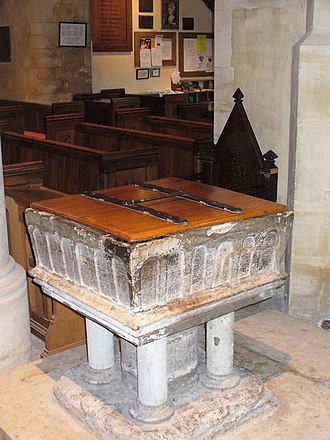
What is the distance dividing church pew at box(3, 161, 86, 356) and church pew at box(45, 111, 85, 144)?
113 inches

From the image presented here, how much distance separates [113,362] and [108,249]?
688 mm

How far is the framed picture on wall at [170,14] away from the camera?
36.3 feet

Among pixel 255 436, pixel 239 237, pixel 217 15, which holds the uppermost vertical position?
pixel 217 15

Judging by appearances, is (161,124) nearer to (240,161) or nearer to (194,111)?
(194,111)

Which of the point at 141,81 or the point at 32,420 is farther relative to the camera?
the point at 141,81

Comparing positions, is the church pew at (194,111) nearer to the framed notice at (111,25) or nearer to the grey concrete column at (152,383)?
the framed notice at (111,25)

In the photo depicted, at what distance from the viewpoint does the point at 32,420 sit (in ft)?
7.40

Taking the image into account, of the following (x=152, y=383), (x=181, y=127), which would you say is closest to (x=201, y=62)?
(x=181, y=127)

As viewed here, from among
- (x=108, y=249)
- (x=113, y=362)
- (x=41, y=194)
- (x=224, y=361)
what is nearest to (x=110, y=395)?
(x=113, y=362)

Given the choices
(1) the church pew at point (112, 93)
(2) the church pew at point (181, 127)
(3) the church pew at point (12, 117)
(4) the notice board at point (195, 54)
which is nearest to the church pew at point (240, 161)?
(2) the church pew at point (181, 127)

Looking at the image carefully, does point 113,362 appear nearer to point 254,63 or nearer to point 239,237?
point 239,237

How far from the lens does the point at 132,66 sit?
1093cm

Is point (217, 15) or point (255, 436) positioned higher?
point (217, 15)

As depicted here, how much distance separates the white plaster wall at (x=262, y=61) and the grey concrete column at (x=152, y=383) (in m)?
1.50
